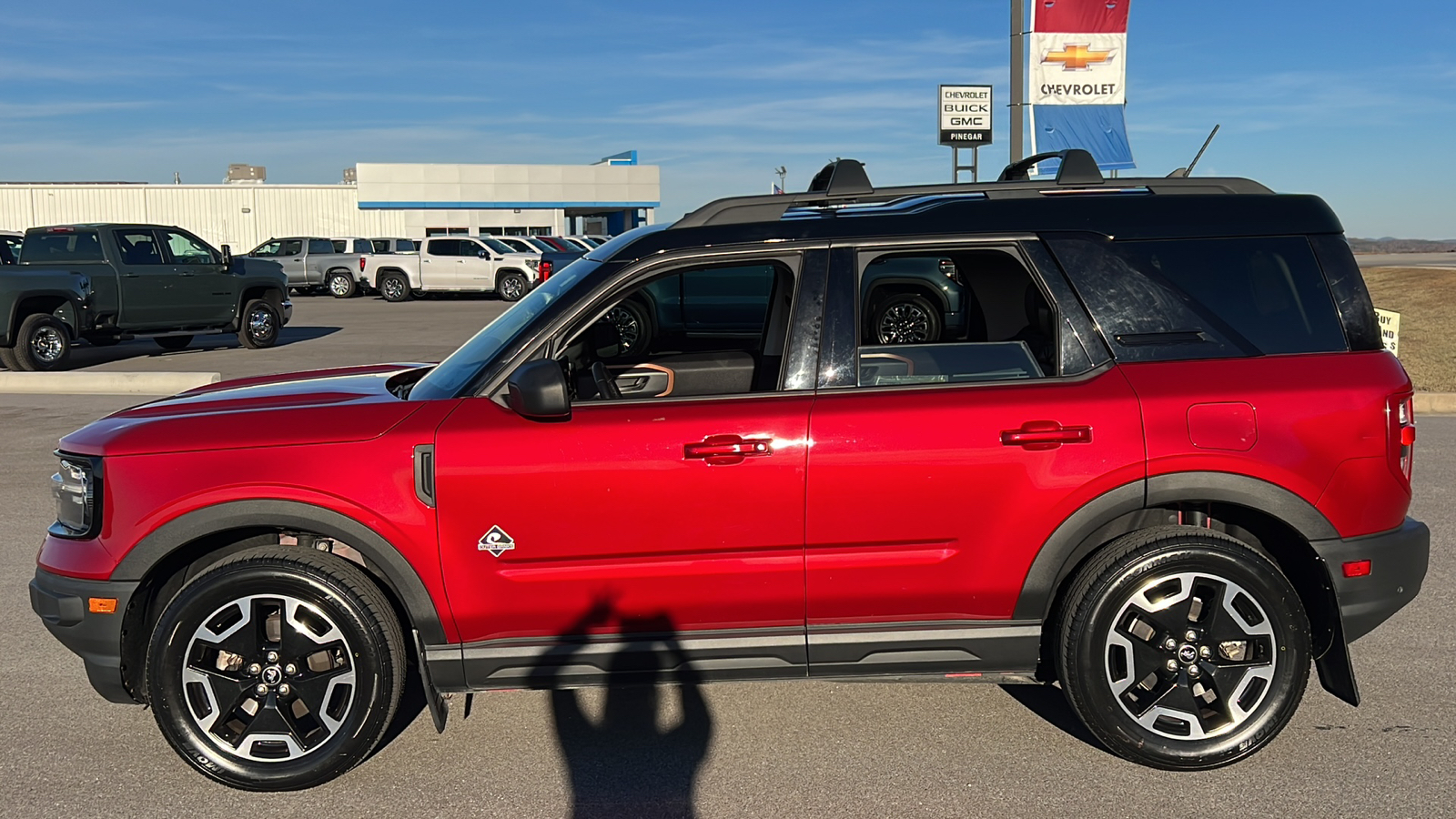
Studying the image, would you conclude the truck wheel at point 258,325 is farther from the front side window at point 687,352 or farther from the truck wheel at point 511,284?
the truck wheel at point 511,284

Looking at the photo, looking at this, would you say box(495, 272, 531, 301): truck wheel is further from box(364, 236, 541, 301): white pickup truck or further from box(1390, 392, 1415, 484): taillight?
box(1390, 392, 1415, 484): taillight

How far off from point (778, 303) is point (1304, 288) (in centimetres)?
178

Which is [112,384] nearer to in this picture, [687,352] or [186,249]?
[186,249]

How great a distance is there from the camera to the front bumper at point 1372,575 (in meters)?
3.96

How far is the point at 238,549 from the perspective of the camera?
4031mm

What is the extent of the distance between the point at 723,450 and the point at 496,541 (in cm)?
76

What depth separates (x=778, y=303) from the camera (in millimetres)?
4555

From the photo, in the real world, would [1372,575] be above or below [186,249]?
below

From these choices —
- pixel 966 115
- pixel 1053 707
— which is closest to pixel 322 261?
pixel 966 115

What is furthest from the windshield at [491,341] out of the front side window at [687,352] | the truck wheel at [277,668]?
the truck wheel at [277,668]

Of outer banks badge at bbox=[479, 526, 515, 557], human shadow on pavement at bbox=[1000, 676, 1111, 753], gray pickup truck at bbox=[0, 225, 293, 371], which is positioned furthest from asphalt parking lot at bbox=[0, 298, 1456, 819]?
gray pickup truck at bbox=[0, 225, 293, 371]

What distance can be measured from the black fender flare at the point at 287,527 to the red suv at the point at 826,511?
0.01 metres

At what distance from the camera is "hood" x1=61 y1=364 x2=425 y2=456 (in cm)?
386

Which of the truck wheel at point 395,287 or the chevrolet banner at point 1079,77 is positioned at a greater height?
the chevrolet banner at point 1079,77
